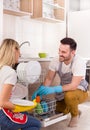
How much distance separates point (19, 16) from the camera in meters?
3.30

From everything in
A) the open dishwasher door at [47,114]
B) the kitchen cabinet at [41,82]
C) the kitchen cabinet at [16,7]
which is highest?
the kitchen cabinet at [16,7]

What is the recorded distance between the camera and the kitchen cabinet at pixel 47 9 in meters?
3.17

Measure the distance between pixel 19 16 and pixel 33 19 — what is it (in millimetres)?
280

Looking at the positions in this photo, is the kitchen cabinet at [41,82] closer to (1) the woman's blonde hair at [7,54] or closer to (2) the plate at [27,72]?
(2) the plate at [27,72]

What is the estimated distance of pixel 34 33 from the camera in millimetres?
3584

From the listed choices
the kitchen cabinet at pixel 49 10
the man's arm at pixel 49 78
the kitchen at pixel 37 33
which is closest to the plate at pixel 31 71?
the man's arm at pixel 49 78

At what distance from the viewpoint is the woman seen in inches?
57.9

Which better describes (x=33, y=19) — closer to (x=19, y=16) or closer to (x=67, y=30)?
(x=19, y=16)

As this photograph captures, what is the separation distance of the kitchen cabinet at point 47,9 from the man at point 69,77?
1.05 m

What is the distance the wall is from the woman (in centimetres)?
158

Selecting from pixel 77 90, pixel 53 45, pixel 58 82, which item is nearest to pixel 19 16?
pixel 53 45

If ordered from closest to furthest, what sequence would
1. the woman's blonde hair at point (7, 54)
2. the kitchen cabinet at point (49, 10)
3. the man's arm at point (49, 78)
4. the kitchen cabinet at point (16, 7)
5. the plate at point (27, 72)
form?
the woman's blonde hair at point (7, 54), the plate at point (27, 72), the man's arm at point (49, 78), the kitchen cabinet at point (16, 7), the kitchen cabinet at point (49, 10)

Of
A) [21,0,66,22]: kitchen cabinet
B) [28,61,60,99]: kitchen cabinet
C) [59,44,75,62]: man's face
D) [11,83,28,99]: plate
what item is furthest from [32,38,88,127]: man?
[21,0,66,22]: kitchen cabinet

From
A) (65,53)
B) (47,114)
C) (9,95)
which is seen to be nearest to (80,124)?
(47,114)
